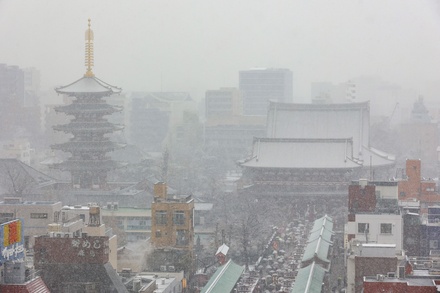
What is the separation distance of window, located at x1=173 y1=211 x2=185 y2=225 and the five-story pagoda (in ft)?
21.0

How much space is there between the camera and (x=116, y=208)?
14117 millimetres

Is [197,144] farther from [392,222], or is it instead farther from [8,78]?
[392,222]

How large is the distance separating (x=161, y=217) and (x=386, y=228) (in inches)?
107

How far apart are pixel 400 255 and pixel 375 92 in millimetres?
26693

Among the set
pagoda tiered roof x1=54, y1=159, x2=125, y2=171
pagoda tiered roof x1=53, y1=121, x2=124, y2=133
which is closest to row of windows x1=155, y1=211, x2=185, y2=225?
pagoda tiered roof x1=54, y1=159, x2=125, y2=171

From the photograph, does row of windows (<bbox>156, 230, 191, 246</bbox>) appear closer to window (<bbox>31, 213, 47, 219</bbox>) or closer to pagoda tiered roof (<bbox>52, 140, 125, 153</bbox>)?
window (<bbox>31, 213, 47, 219</bbox>)

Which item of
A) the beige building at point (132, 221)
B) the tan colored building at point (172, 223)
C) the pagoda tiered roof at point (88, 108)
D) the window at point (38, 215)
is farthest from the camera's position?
the pagoda tiered roof at point (88, 108)

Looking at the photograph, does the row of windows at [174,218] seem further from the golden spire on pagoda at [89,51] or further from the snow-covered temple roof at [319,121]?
the snow-covered temple roof at [319,121]

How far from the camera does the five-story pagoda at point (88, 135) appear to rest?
18.1 m

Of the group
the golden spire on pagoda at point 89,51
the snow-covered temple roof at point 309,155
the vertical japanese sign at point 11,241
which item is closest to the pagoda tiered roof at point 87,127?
the golden spire on pagoda at point 89,51

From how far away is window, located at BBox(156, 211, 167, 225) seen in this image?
1163 cm

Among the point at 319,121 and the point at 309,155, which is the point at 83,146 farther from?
the point at 319,121

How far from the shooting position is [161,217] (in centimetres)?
1163

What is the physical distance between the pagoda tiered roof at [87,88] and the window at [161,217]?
268 inches
